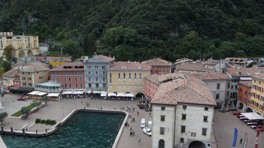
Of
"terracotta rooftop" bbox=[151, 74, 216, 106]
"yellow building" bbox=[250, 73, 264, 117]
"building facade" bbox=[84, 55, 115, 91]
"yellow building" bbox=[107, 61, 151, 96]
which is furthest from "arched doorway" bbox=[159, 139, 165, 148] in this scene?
"building facade" bbox=[84, 55, 115, 91]

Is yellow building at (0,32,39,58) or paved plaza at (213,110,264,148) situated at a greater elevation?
yellow building at (0,32,39,58)

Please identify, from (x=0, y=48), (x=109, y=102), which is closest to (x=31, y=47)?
(x=0, y=48)

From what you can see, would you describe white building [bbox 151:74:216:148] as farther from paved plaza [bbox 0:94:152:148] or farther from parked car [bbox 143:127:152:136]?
parked car [bbox 143:127:152:136]

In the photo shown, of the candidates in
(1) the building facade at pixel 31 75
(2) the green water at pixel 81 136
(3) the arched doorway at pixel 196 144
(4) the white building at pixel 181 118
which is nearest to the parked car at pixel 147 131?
(2) the green water at pixel 81 136

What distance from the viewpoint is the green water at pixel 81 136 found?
35.0m

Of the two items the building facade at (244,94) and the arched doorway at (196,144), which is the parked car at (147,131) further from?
the building facade at (244,94)

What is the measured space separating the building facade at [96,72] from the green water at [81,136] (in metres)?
13.5

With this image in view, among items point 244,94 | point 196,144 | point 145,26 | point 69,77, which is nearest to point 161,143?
point 196,144

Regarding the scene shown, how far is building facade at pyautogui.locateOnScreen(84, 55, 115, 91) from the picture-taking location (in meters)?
56.1

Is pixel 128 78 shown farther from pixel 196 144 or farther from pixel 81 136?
pixel 196 144

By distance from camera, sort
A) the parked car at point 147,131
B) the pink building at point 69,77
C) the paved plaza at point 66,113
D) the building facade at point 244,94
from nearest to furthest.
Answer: the paved plaza at point 66,113 < the parked car at point 147,131 < the building facade at point 244,94 < the pink building at point 69,77

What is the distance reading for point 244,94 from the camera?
4469 centimetres

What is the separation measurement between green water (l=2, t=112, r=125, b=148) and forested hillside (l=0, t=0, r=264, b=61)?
137 ft

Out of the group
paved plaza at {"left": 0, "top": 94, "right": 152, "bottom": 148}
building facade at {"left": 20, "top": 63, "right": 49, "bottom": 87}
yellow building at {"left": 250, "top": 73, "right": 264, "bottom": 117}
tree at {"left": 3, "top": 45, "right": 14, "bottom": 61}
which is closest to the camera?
paved plaza at {"left": 0, "top": 94, "right": 152, "bottom": 148}
